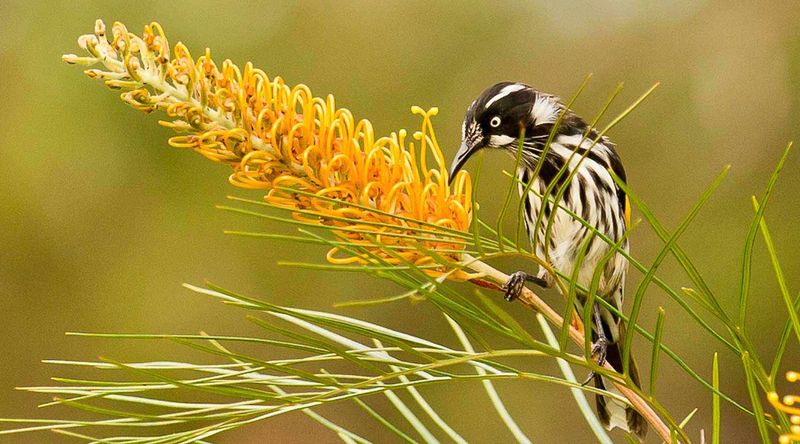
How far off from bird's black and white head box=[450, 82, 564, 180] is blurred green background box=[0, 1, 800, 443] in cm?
81

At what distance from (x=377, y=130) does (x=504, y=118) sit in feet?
2.91

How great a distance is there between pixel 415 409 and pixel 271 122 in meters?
2.24

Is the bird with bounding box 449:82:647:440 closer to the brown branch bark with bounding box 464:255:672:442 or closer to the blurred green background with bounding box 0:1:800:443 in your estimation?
the brown branch bark with bounding box 464:255:672:442

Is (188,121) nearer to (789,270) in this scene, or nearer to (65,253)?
(789,270)

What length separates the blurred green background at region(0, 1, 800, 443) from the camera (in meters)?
1.86

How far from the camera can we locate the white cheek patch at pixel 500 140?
868mm

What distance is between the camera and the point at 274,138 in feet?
1.53

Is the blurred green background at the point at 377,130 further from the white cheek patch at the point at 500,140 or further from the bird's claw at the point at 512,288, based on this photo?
the bird's claw at the point at 512,288

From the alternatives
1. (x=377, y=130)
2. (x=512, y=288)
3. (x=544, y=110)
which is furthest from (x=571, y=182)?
(x=377, y=130)

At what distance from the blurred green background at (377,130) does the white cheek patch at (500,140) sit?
0.91 m

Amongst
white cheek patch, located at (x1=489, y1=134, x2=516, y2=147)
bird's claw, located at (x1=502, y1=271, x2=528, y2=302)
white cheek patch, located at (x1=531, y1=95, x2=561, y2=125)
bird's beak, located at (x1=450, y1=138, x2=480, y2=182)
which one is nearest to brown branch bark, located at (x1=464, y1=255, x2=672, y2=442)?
bird's claw, located at (x1=502, y1=271, x2=528, y2=302)

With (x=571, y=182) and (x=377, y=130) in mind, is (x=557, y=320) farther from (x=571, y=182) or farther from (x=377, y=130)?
(x=377, y=130)

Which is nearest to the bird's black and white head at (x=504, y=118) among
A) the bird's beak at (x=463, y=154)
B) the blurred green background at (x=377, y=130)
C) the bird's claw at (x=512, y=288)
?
the bird's beak at (x=463, y=154)

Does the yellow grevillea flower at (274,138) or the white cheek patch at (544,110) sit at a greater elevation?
the white cheek patch at (544,110)
